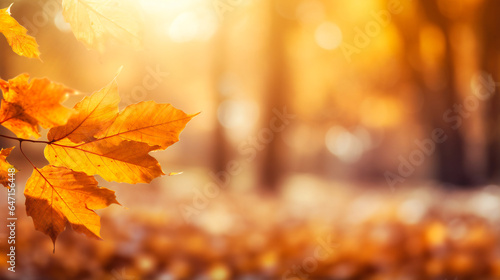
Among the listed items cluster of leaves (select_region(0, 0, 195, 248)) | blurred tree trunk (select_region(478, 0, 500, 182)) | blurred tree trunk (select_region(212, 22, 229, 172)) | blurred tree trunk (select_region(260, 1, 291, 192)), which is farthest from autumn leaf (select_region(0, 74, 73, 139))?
blurred tree trunk (select_region(478, 0, 500, 182))

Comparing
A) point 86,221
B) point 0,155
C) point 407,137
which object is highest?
point 0,155

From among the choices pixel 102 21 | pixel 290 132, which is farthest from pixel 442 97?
pixel 102 21

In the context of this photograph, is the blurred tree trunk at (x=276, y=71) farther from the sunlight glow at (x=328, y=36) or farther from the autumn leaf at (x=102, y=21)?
the autumn leaf at (x=102, y=21)

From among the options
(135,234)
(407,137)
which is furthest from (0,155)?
(407,137)

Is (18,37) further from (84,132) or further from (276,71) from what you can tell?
(276,71)

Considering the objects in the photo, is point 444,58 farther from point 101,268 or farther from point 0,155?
point 0,155

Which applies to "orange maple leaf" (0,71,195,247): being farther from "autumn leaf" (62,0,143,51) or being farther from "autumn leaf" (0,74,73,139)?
"autumn leaf" (62,0,143,51)

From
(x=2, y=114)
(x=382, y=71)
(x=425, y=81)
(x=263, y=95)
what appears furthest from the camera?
(x=382, y=71)

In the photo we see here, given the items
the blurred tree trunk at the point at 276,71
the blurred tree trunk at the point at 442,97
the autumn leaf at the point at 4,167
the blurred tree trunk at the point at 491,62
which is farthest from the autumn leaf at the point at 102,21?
the blurred tree trunk at the point at 491,62
